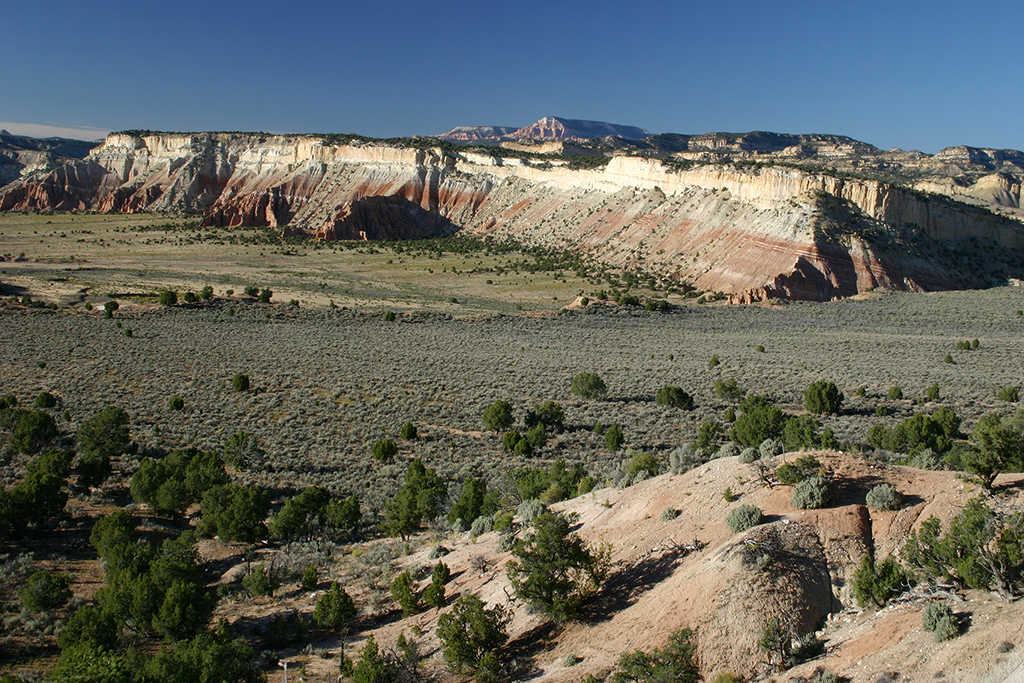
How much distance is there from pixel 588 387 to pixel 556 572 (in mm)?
16767

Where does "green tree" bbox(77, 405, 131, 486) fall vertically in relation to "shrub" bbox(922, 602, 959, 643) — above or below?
below

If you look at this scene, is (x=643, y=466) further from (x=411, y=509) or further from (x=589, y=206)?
(x=589, y=206)

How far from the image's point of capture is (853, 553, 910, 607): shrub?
8.85 metres

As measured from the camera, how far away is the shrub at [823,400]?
24.7 metres

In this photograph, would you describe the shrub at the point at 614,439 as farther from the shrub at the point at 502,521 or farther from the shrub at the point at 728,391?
the shrub at the point at 728,391

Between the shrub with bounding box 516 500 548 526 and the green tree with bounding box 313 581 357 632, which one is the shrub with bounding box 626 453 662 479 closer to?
the shrub with bounding box 516 500 548 526

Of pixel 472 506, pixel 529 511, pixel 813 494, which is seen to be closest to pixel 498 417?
pixel 472 506

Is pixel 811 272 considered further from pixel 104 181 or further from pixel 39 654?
pixel 104 181

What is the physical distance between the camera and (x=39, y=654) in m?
11.9

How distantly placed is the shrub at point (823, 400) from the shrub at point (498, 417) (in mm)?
11321

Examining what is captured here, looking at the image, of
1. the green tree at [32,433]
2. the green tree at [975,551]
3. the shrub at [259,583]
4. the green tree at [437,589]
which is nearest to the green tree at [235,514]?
the shrub at [259,583]

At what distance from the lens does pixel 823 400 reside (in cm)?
2469

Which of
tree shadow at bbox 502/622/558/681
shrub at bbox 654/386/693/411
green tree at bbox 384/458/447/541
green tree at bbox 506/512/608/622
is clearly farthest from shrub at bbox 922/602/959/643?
shrub at bbox 654/386/693/411

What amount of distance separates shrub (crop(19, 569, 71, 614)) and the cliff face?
1822 inches
